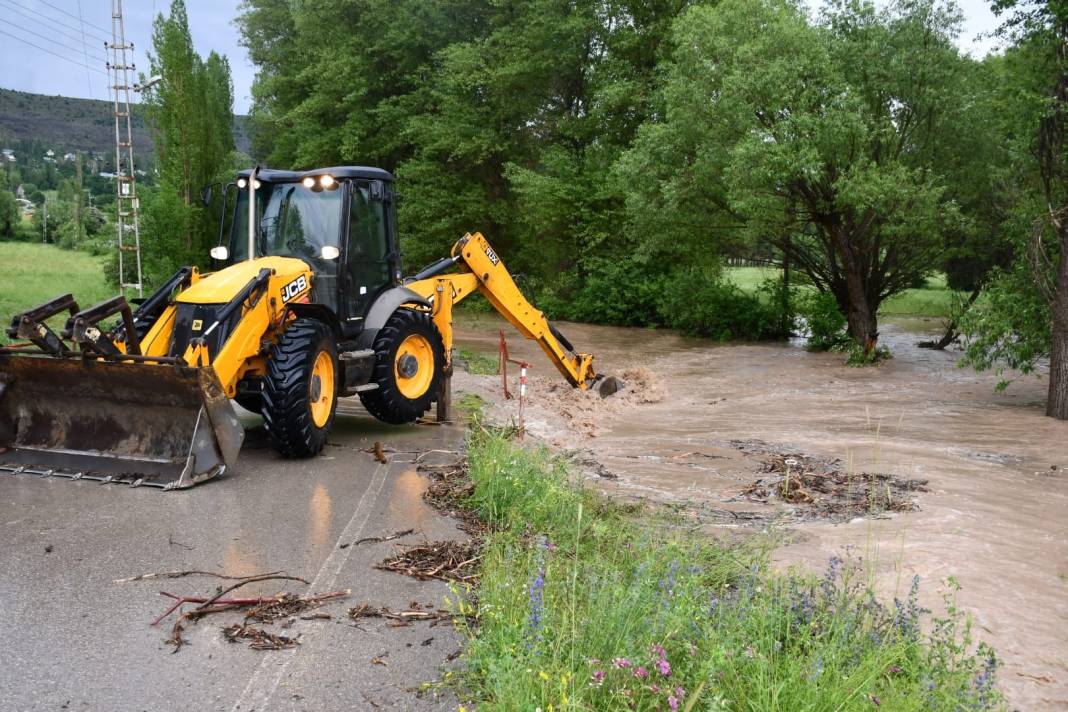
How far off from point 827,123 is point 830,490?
13.0 metres

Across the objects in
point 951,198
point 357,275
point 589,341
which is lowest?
point 589,341

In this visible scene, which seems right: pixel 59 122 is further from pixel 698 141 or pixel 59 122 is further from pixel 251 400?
pixel 251 400

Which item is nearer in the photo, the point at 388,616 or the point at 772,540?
the point at 388,616

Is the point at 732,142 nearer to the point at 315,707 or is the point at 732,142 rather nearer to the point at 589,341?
the point at 589,341

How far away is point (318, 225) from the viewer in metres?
10.4

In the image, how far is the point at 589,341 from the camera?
27969mm

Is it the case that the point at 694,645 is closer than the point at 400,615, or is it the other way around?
the point at 694,645

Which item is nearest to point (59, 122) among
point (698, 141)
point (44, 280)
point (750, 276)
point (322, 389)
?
point (44, 280)

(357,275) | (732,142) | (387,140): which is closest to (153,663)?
(357,275)

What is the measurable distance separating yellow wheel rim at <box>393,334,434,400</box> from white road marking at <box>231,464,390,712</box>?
6.50 feet

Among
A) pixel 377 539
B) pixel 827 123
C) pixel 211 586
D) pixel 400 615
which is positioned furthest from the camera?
pixel 827 123

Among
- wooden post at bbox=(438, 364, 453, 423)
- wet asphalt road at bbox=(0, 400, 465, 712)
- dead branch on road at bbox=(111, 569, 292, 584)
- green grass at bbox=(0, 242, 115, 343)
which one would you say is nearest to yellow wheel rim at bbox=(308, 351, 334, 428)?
wet asphalt road at bbox=(0, 400, 465, 712)

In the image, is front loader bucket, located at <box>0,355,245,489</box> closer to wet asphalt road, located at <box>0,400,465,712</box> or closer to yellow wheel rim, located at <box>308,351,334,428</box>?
wet asphalt road, located at <box>0,400,465,712</box>

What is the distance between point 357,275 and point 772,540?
5826mm
